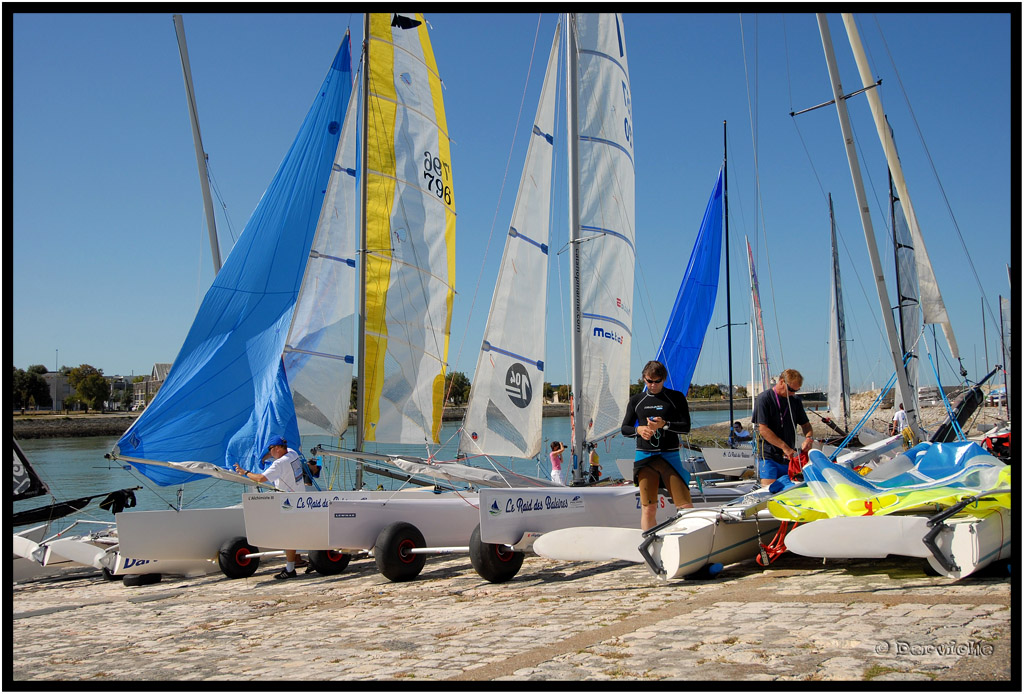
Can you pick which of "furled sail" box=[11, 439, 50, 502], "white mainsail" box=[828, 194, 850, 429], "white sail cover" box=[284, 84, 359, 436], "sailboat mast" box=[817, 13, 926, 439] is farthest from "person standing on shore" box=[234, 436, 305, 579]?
"white mainsail" box=[828, 194, 850, 429]

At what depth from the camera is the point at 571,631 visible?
4.85m

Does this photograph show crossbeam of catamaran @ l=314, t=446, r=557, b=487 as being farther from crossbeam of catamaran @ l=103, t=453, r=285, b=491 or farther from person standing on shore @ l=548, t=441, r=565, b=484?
person standing on shore @ l=548, t=441, r=565, b=484

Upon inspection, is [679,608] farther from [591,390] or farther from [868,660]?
[591,390]

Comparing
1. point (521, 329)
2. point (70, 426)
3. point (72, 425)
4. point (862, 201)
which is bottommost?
point (521, 329)

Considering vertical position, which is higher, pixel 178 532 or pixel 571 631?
pixel 178 532

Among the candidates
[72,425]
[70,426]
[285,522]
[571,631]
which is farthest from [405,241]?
[72,425]

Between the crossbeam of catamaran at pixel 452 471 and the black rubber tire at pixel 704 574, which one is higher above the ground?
the crossbeam of catamaran at pixel 452 471

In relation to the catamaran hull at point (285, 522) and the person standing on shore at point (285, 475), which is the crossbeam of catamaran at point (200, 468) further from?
the catamaran hull at point (285, 522)

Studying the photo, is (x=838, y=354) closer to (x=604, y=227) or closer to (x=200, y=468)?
(x=604, y=227)

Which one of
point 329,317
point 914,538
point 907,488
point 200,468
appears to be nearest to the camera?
point 914,538

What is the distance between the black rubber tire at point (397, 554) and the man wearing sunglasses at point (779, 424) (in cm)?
339

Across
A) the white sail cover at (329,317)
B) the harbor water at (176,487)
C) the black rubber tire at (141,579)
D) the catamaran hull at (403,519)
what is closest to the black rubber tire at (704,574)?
the catamaran hull at (403,519)

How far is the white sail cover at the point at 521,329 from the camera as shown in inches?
460

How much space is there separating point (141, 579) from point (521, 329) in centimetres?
602
